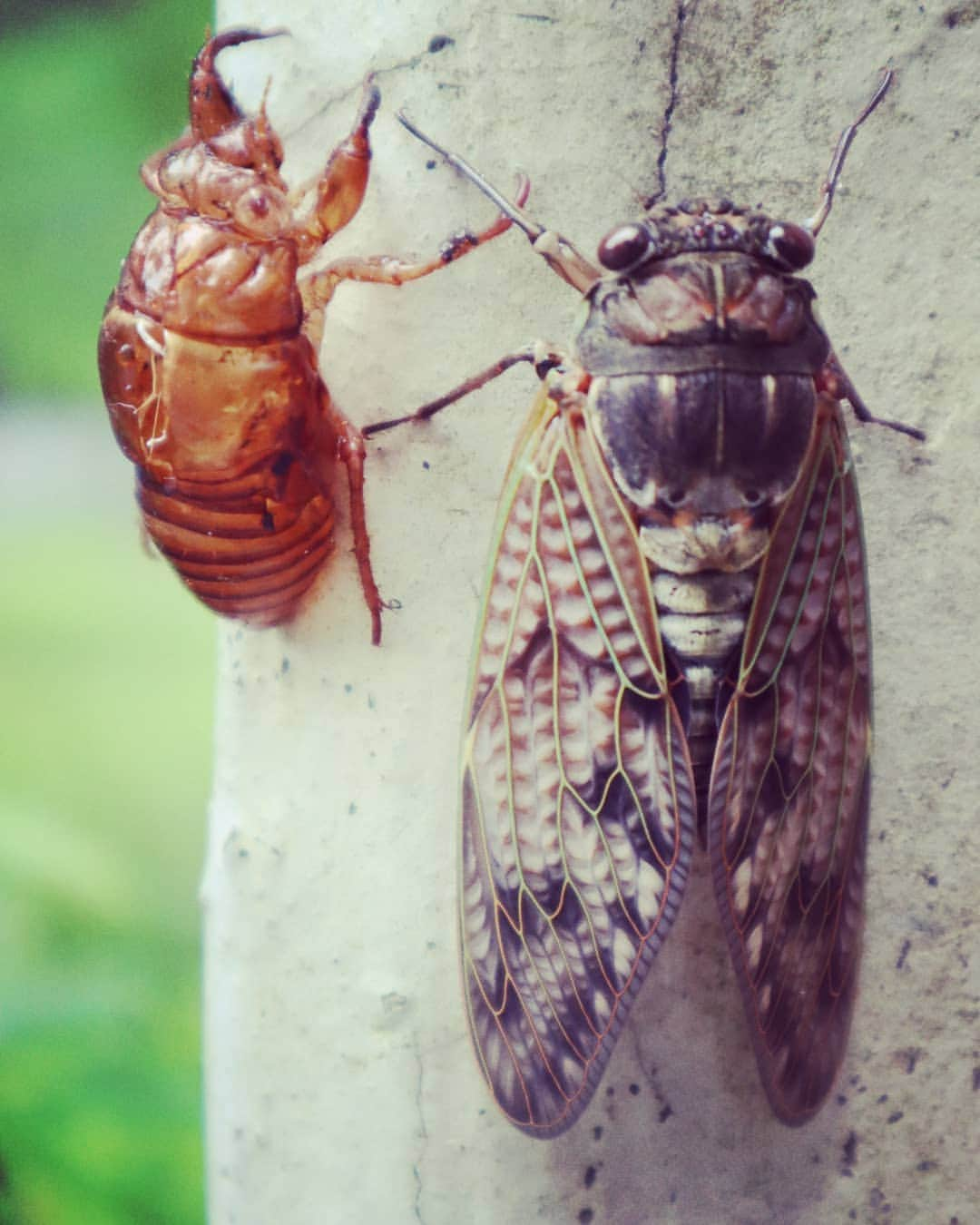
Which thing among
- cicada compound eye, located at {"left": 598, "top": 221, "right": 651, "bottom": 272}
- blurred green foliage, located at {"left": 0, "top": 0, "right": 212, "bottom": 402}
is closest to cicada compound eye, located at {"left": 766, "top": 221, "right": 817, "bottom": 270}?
Result: cicada compound eye, located at {"left": 598, "top": 221, "right": 651, "bottom": 272}

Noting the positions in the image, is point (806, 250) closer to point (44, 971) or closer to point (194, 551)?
point (194, 551)

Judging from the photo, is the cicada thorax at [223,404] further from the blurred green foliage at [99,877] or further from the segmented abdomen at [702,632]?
the blurred green foliage at [99,877]

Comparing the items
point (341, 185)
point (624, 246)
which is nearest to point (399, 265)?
point (341, 185)

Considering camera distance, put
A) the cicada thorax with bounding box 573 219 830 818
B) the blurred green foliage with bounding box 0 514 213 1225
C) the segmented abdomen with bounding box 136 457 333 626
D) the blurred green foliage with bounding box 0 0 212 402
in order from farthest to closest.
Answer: the blurred green foliage with bounding box 0 0 212 402 → the blurred green foliage with bounding box 0 514 213 1225 → the segmented abdomen with bounding box 136 457 333 626 → the cicada thorax with bounding box 573 219 830 818

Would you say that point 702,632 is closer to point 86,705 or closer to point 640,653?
point 640,653

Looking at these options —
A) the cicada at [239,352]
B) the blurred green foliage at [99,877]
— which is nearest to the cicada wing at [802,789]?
the cicada at [239,352]

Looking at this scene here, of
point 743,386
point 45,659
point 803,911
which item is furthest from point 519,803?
point 45,659

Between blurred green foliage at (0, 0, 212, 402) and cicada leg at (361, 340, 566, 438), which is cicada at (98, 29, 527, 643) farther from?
blurred green foliage at (0, 0, 212, 402)

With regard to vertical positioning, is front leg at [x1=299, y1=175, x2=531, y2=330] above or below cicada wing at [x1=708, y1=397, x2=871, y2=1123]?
above
